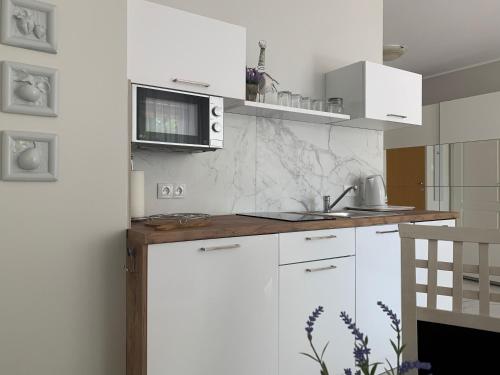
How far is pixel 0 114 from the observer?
57.2 inches

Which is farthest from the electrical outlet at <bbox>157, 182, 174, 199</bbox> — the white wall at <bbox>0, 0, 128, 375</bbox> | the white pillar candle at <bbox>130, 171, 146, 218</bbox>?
the white wall at <bbox>0, 0, 128, 375</bbox>

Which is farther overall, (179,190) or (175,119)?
(179,190)

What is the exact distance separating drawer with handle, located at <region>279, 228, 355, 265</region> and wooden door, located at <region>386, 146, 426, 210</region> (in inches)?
130

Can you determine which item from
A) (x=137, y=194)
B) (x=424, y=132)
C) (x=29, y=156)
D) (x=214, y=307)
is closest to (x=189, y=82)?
(x=137, y=194)

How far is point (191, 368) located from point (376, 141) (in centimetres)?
250

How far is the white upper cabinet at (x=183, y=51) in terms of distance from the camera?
1950 millimetres

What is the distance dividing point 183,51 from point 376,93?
1.49 meters

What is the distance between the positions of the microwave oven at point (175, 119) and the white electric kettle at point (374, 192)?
58.6 inches

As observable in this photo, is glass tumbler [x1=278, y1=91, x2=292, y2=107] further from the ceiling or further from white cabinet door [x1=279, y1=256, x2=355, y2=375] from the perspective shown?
the ceiling

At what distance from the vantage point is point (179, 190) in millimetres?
2396

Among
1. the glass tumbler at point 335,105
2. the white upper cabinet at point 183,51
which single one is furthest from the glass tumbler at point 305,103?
the white upper cabinet at point 183,51

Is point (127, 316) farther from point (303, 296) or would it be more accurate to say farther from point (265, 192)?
point (265, 192)

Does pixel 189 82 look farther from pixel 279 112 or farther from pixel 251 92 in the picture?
pixel 279 112

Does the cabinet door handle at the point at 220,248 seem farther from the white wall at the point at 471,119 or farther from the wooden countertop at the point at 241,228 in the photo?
the white wall at the point at 471,119
